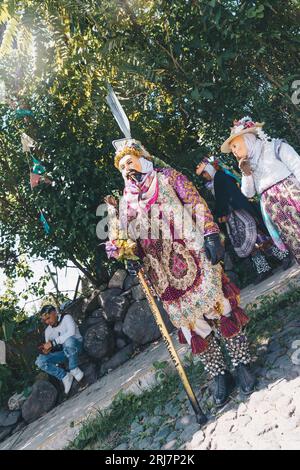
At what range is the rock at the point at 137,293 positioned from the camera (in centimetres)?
664


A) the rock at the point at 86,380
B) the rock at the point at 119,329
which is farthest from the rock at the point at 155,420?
the rock at the point at 119,329

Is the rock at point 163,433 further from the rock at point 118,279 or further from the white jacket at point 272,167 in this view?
the rock at point 118,279

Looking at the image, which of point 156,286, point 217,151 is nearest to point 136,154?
point 156,286

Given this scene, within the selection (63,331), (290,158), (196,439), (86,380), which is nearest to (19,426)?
(86,380)

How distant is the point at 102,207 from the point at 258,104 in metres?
2.85

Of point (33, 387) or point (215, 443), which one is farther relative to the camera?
point (33, 387)

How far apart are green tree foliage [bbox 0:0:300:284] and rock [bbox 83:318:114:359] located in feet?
4.00

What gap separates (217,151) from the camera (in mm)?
6738

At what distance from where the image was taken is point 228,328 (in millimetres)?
3109

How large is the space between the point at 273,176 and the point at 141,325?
13.0ft

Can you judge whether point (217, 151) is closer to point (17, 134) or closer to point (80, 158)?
point (80, 158)

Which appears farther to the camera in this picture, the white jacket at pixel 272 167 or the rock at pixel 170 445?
the white jacket at pixel 272 167

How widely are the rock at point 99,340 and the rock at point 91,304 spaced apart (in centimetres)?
45

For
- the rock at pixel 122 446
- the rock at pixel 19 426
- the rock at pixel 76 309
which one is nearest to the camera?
the rock at pixel 122 446
